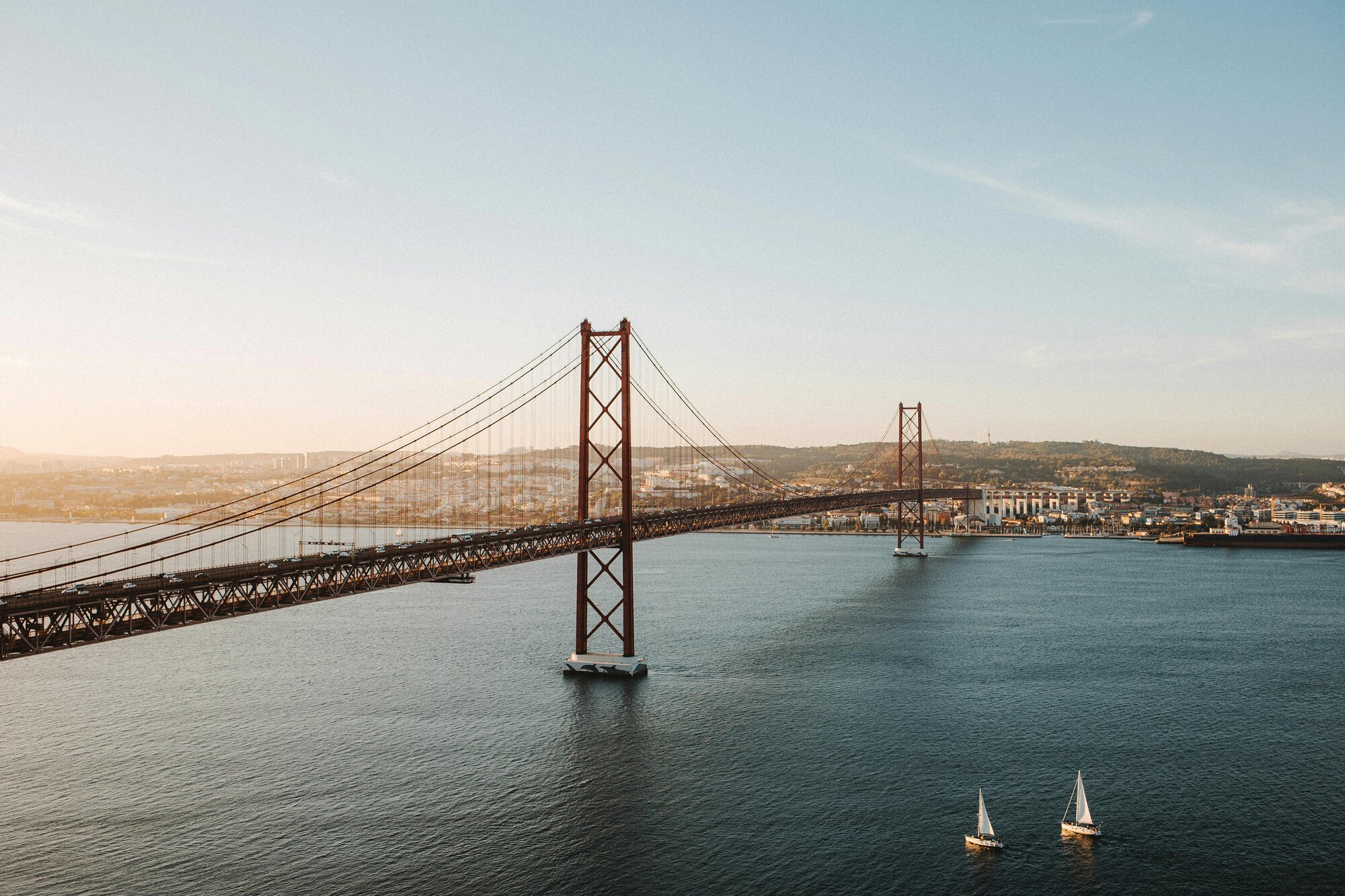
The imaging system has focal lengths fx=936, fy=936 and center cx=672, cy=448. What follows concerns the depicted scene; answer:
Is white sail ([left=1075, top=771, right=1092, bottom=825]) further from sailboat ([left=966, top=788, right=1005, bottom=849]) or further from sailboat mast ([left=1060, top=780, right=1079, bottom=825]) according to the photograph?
sailboat ([left=966, top=788, right=1005, bottom=849])

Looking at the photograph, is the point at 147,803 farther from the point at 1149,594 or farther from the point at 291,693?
the point at 1149,594

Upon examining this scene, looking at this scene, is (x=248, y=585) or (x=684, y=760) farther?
(x=684, y=760)

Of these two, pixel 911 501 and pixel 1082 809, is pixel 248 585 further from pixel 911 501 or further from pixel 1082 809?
pixel 911 501

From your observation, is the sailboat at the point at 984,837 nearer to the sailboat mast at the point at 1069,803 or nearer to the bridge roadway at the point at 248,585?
the sailboat mast at the point at 1069,803

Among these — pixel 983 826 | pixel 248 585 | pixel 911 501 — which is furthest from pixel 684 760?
pixel 911 501

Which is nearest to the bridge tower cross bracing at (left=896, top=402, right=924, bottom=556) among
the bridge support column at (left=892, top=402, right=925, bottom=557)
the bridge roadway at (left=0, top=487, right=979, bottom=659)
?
the bridge support column at (left=892, top=402, right=925, bottom=557)

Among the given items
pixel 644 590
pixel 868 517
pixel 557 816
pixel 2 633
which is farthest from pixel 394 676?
pixel 868 517


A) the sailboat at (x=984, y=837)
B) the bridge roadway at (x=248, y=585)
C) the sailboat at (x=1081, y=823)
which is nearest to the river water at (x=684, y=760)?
the sailboat at (x=1081, y=823)
